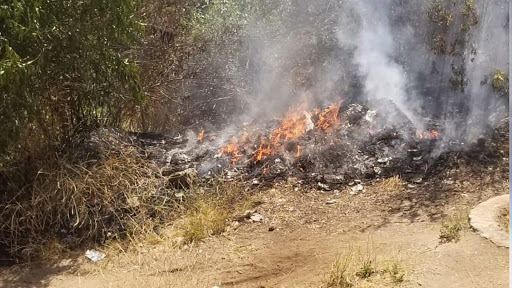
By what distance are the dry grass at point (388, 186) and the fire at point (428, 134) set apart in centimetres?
92

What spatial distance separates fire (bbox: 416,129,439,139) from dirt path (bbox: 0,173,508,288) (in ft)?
3.45

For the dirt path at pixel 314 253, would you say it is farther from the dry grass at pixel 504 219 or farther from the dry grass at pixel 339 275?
the dry grass at pixel 504 219

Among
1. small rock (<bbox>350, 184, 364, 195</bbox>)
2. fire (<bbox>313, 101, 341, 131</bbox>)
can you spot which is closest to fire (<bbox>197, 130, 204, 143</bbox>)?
fire (<bbox>313, 101, 341, 131</bbox>)

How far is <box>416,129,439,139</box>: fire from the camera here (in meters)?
6.70

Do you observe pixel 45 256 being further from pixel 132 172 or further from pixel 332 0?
pixel 332 0

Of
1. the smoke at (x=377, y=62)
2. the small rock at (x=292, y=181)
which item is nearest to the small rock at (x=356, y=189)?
the small rock at (x=292, y=181)

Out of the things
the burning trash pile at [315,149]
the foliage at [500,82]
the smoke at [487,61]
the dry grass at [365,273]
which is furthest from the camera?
the smoke at [487,61]

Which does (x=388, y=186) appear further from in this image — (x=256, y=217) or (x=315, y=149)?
(x=256, y=217)

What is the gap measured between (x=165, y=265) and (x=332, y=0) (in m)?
5.66

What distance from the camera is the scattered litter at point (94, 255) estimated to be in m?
4.93

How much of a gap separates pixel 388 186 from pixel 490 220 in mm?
1478

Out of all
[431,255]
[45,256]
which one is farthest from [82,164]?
[431,255]

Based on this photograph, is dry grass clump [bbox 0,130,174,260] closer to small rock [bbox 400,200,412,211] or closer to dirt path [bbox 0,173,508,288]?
dirt path [bbox 0,173,508,288]

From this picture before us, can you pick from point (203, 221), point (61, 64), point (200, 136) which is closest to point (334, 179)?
point (203, 221)
